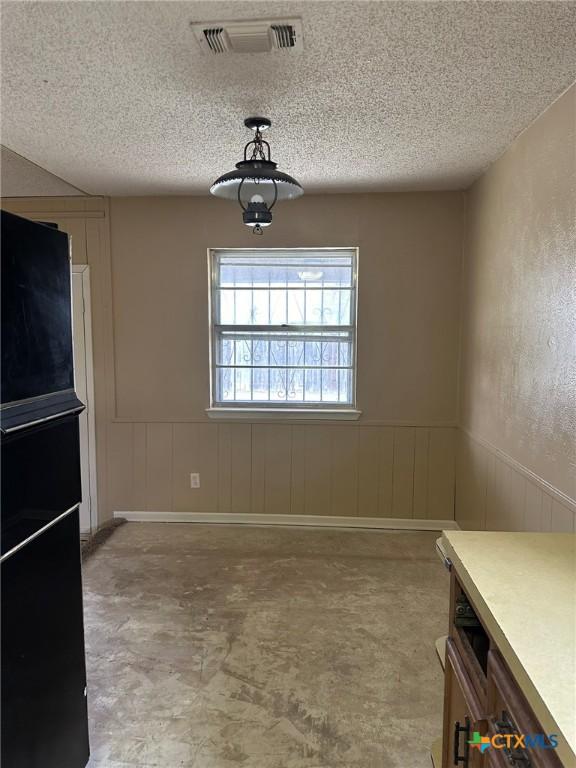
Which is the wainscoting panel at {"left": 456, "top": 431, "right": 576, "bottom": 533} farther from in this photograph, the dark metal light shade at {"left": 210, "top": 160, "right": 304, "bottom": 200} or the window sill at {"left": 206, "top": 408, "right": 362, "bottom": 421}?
the dark metal light shade at {"left": 210, "top": 160, "right": 304, "bottom": 200}

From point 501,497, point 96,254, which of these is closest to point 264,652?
point 501,497

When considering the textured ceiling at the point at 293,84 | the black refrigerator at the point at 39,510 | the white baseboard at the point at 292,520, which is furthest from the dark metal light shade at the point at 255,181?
the white baseboard at the point at 292,520

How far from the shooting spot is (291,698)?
1997 mm

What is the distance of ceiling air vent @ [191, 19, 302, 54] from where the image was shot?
62.5 inches

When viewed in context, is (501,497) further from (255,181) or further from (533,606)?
(255,181)

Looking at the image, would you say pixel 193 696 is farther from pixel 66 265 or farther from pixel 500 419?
pixel 500 419

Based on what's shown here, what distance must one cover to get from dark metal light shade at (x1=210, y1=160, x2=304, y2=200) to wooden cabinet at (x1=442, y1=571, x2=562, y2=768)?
1.69 meters

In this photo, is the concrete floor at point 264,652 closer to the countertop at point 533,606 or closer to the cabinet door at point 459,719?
the cabinet door at point 459,719

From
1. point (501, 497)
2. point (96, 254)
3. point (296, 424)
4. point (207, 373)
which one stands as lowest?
point (501, 497)

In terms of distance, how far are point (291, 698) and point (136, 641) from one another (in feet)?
2.78

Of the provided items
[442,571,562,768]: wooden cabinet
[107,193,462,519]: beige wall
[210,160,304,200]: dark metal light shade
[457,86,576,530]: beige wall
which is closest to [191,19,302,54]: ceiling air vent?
[210,160,304,200]: dark metal light shade

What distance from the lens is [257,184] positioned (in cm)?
214

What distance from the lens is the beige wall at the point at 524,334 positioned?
2.01 m

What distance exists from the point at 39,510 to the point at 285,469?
263 centimetres
